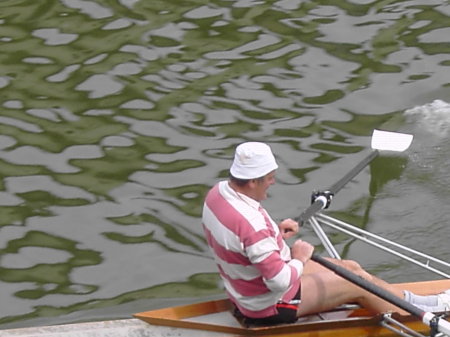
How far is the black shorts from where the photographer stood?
27.7 feet

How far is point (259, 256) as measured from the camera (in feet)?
26.0

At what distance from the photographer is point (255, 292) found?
8.27 m

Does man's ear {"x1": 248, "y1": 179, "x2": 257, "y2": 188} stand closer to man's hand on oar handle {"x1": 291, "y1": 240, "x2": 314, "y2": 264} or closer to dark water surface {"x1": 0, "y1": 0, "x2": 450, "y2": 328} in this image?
man's hand on oar handle {"x1": 291, "y1": 240, "x2": 314, "y2": 264}

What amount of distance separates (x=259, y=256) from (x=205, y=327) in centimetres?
93

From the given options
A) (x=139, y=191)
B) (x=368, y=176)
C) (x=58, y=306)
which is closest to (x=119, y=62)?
(x=139, y=191)

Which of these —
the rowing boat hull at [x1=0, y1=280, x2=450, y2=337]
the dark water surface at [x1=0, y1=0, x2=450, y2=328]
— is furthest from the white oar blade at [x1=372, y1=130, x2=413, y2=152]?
the rowing boat hull at [x1=0, y1=280, x2=450, y2=337]

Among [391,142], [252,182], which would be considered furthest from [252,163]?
[391,142]

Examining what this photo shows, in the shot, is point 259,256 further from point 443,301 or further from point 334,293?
point 443,301

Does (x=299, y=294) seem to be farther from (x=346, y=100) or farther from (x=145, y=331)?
(x=346, y=100)

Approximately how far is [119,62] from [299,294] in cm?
661

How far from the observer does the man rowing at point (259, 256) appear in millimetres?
7969

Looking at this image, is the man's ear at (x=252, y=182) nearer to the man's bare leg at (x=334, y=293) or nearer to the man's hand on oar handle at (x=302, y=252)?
the man's hand on oar handle at (x=302, y=252)

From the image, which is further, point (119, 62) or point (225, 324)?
point (119, 62)

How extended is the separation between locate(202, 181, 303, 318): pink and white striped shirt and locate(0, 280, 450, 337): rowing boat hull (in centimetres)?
21
